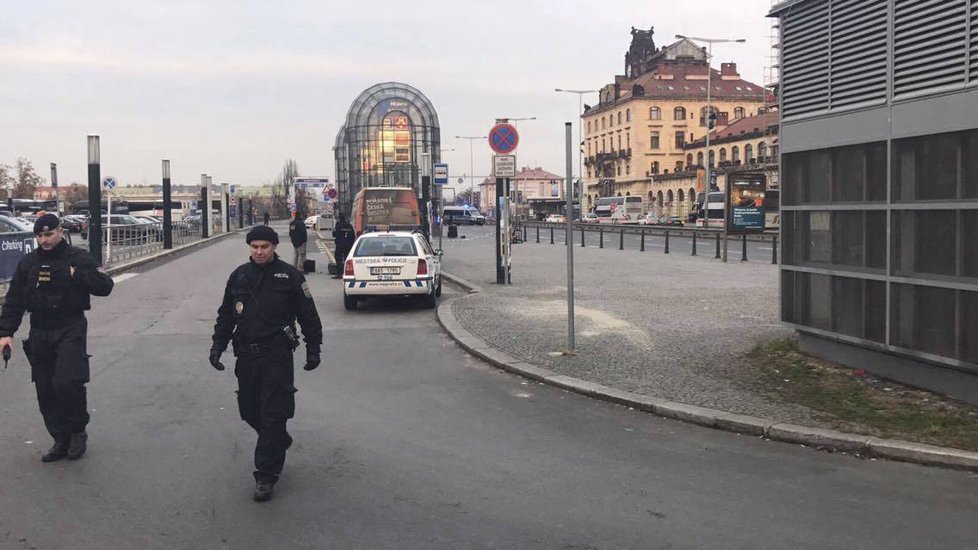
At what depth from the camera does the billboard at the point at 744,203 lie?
93.9 feet

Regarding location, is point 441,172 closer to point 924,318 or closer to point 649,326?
point 649,326

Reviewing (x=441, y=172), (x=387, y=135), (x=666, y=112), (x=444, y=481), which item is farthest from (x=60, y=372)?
(x=666, y=112)

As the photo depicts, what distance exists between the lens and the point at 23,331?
12820 millimetres

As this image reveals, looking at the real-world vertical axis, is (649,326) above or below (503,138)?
below

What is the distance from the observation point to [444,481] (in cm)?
556

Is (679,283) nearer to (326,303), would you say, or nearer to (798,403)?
(326,303)

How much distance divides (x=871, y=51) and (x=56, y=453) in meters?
7.74

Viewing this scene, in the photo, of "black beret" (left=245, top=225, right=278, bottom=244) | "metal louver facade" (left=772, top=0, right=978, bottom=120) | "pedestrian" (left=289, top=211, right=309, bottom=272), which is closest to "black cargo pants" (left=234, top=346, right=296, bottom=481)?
"black beret" (left=245, top=225, right=278, bottom=244)

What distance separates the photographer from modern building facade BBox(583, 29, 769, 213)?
106m

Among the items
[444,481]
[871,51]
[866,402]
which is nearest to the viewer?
[444,481]

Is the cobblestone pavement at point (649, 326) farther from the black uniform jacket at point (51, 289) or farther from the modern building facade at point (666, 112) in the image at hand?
the modern building facade at point (666, 112)

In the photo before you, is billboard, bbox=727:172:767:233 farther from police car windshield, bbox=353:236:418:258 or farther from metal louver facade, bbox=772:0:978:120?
metal louver facade, bbox=772:0:978:120

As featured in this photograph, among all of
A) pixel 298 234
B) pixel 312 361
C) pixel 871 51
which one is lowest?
pixel 312 361

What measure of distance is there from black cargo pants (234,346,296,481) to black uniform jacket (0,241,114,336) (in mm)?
1466
